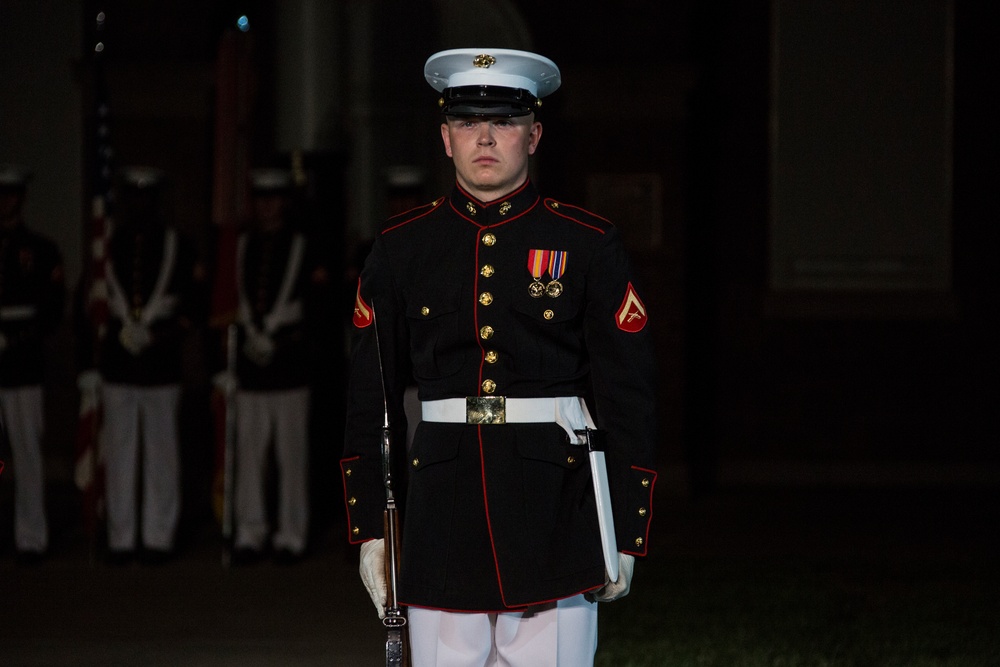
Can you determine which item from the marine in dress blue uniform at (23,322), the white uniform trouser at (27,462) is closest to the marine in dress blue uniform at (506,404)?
the white uniform trouser at (27,462)

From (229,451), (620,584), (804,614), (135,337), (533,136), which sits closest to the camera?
(620,584)

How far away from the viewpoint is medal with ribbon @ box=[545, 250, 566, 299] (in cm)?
338

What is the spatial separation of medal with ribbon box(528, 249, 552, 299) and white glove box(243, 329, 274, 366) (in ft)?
16.2

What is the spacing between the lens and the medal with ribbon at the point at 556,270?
338cm

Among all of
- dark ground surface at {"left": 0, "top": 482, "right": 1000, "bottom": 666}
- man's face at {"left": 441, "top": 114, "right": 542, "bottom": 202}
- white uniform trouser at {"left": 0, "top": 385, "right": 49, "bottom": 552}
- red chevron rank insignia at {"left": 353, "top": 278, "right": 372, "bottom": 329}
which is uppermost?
man's face at {"left": 441, "top": 114, "right": 542, "bottom": 202}

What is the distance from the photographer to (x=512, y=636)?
3385 mm

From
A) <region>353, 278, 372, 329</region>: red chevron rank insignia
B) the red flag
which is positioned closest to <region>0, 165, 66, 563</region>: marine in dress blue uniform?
the red flag

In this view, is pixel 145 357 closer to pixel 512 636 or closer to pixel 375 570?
pixel 375 570

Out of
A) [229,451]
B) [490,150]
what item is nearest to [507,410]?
[490,150]

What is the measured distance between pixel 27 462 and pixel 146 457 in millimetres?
633

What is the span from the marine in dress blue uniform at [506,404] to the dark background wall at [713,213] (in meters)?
7.54

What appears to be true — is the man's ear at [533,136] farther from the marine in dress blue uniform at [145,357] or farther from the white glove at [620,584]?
the marine in dress blue uniform at [145,357]

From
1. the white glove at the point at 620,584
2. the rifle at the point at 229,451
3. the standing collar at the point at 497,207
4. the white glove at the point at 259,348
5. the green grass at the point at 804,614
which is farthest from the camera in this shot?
the white glove at the point at 259,348

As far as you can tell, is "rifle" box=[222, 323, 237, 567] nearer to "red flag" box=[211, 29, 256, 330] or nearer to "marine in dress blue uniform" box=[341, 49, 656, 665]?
"red flag" box=[211, 29, 256, 330]
